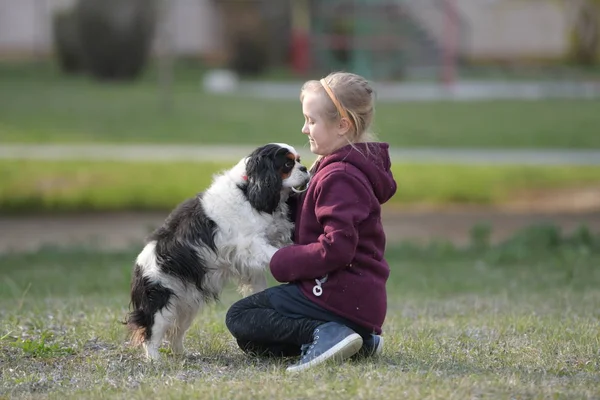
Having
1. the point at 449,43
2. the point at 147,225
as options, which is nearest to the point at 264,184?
the point at 147,225

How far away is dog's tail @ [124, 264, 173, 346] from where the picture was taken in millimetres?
5660

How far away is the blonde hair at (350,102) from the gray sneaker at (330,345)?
991mm

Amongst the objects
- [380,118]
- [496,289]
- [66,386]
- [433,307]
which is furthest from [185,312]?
[380,118]

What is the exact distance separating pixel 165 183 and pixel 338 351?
434 inches

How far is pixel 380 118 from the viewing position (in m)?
24.2

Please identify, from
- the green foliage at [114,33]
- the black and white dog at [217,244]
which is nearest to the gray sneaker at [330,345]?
the black and white dog at [217,244]

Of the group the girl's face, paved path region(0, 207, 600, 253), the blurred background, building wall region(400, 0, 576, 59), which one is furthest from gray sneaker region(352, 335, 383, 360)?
building wall region(400, 0, 576, 59)

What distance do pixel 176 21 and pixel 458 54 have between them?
1188 cm

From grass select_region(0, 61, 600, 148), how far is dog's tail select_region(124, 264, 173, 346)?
14.1 m

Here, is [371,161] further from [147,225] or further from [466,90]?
[466,90]

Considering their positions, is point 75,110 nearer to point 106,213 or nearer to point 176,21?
point 106,213

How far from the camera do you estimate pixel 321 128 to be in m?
5.50

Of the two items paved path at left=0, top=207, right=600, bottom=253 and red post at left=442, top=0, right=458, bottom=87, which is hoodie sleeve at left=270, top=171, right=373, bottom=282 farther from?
red post at left=442, top=0, right=458, bottom=87

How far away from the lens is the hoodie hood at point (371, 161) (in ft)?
17.7
